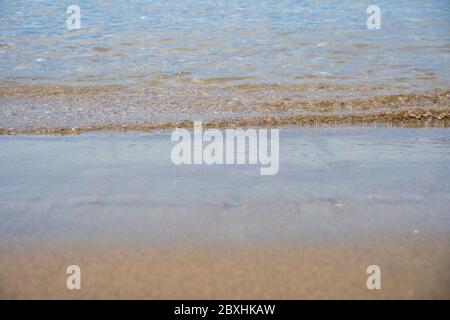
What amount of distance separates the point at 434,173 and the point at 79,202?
6.57 feet

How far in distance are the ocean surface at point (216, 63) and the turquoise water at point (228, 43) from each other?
0.06ft

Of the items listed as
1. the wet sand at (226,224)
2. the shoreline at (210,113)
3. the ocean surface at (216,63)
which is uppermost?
the ocean surface at (216,63)

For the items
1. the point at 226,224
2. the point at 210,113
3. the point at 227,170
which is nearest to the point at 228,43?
the point at 210,113

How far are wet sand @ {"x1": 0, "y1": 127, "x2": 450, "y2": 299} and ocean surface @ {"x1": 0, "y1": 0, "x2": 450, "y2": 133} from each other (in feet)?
4.20

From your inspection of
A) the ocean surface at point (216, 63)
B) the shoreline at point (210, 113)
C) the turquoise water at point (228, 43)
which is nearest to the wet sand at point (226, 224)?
the shoreline at point (210, 113)

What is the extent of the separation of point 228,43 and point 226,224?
220 inches

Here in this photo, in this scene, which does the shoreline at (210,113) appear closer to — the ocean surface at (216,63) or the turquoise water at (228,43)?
the ocean surface at (216,63)

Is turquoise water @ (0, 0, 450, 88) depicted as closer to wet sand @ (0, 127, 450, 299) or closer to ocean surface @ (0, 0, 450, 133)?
ocean surface @ (0, 0, 450, 133)

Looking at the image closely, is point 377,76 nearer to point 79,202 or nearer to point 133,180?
point 133,180

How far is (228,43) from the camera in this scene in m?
7.77

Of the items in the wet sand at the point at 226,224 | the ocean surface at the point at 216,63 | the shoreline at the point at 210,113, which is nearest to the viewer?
the wet sand at the point at 226,224

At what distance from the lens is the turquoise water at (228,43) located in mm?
6340

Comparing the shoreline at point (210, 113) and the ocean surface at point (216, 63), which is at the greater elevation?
the ocean surface at point (216, 63)

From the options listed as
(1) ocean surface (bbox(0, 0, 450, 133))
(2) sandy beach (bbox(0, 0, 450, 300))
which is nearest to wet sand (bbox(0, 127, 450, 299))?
(2) sandy beach (bbox(0, 0, 450, 300))
